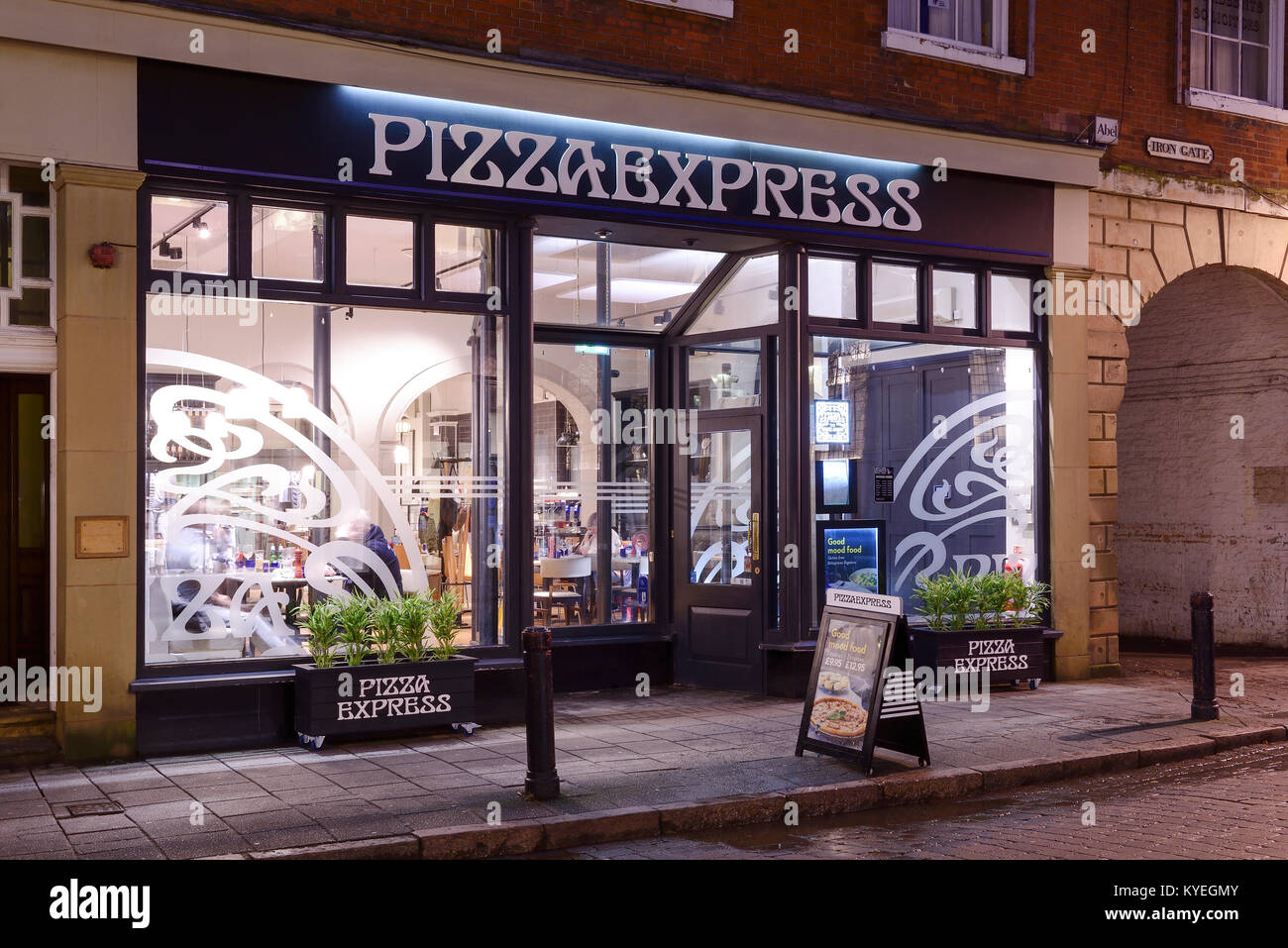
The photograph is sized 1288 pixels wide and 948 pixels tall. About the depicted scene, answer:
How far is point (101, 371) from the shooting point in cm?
918

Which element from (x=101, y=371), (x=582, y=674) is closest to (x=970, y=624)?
(x=582, y=674)

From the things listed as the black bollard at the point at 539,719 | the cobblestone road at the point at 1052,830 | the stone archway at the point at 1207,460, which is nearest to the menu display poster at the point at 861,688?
the cobblestone road at the point at 1052,830

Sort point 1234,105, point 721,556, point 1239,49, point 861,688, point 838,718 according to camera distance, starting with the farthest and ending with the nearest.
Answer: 1. point 1239,49
2. point 1234,105
3. point 721,556
4. point 838,718
5. point 861,688

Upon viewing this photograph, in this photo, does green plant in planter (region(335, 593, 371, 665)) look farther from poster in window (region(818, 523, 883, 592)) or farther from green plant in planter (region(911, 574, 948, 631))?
green plant in planter (region(911, 574, 948, 631))

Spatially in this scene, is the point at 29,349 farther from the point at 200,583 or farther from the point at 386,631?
the point at 386,631

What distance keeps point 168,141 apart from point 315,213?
1200 mm

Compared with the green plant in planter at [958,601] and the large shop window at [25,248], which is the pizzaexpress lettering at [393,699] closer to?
the large shop window at [25,248]

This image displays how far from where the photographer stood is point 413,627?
32.6 feet

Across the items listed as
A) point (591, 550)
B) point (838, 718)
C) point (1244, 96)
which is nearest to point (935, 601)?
point (591, 550)

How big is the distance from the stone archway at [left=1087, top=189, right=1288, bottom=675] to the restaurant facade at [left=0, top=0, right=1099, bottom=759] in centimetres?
31

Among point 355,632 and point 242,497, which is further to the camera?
point 242,497

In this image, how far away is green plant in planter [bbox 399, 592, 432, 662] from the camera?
32.6 feet

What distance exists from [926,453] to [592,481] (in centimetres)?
332
